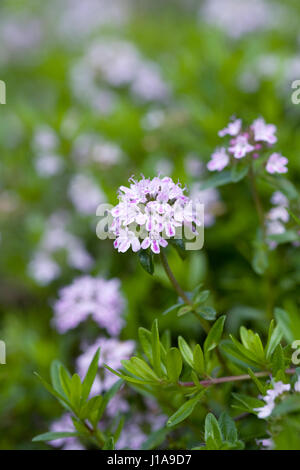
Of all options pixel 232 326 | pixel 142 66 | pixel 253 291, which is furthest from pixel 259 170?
pixel 142 66

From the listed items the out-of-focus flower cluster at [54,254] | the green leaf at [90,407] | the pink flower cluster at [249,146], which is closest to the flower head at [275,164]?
the pink flower cluster at [249,146]

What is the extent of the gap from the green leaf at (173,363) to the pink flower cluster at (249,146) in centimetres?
51

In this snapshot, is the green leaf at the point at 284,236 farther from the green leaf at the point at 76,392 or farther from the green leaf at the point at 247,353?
the green leaf at the point at 76,392

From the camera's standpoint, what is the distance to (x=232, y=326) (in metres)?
1.75

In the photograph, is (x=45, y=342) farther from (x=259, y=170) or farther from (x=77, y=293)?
(x=259, y=170)

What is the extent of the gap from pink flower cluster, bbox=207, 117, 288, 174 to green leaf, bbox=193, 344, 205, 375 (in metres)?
0.49

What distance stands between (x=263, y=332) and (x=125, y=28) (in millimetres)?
3575

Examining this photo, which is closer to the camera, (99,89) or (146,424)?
(146,424)

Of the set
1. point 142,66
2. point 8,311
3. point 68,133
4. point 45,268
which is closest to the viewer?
point 45,268

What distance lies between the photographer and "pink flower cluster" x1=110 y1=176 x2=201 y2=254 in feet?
3.50

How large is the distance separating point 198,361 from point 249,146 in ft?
1.83

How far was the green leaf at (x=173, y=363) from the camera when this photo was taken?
3.56 ft

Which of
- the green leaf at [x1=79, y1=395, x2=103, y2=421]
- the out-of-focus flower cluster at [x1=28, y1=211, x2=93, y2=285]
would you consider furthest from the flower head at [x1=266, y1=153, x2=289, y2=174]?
the out-of-focus flower cluster at [x1=28, y1=211, x2=93, y2=285]

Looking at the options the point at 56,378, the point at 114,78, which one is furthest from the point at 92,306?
the point at 114,78
